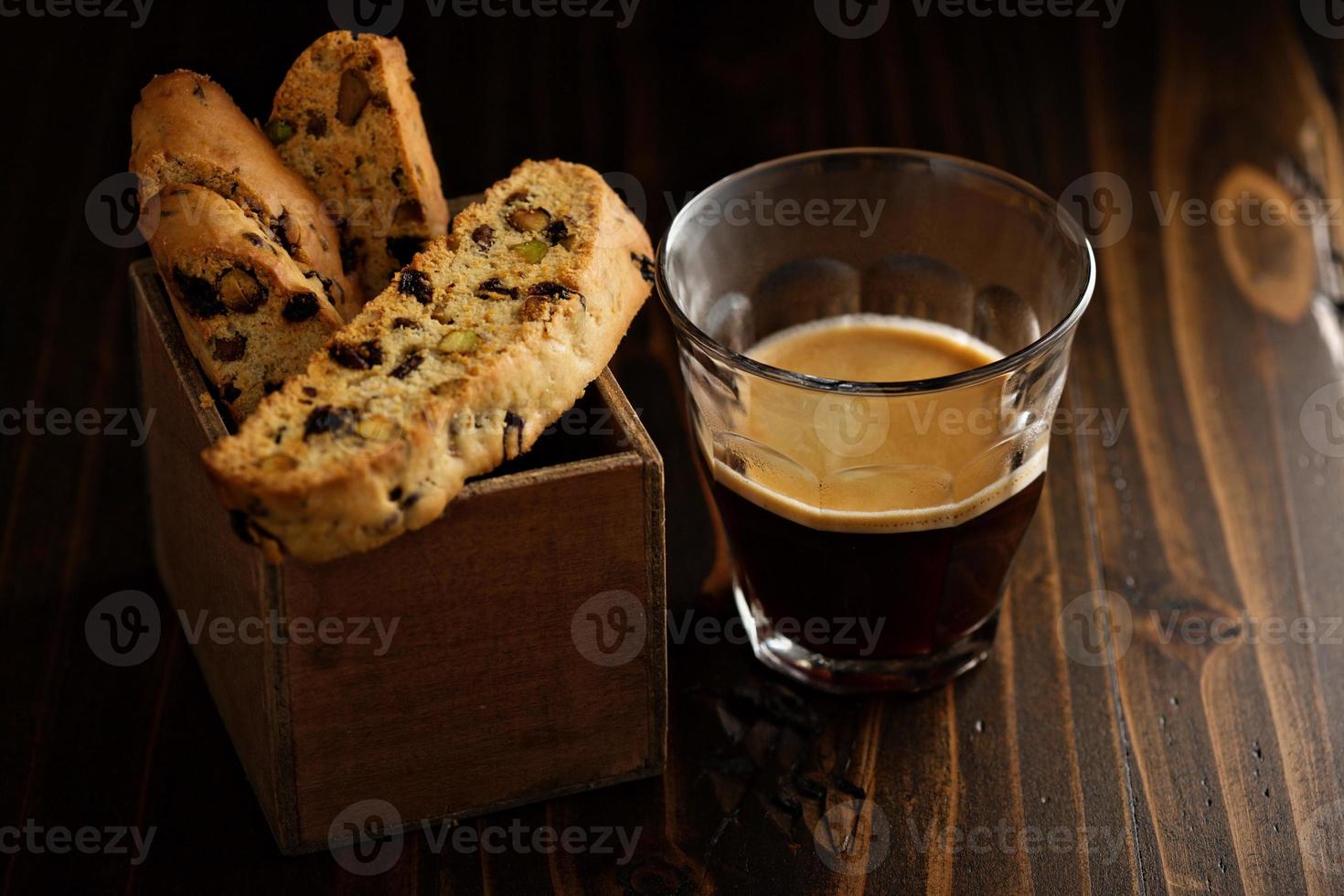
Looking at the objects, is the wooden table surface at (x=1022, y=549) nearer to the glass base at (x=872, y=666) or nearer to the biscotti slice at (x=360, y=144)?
the glass base at (x=872, y=666)

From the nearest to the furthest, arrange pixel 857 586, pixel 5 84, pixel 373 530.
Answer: pixel 373 530
pixel 857 586
pixel 5 84

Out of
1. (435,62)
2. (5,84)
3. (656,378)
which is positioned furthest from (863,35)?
(5,84)

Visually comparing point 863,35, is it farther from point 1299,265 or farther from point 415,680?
point 415,680

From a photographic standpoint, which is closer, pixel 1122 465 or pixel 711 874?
pixel 711 874

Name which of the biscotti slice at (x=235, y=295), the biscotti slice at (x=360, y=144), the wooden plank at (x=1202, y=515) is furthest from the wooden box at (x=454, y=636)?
the wooden plank at (x=1202, y=515)

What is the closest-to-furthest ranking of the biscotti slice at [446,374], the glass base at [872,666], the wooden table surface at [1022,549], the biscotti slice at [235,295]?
the biscotti slice at [446,374]
the biscotti slice at [235,295]
the wooden table surface at [1022,549]
the glass base at [872,666]

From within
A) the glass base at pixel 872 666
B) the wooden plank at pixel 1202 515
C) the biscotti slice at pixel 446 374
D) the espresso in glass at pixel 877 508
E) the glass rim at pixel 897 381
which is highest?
the biscotti slice at pixel 446 374
